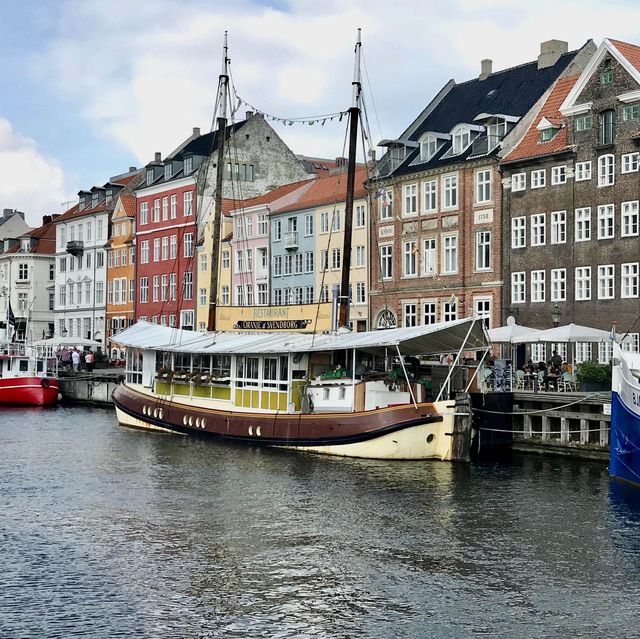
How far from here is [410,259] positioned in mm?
58438

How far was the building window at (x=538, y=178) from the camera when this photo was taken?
50250mm

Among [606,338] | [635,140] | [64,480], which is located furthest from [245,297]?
[64,480]

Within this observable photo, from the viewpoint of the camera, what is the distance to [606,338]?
38.4m

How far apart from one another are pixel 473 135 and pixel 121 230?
42.2m

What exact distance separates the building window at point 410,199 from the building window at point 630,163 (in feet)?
45.7

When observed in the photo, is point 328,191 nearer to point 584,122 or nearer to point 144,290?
point 584,122

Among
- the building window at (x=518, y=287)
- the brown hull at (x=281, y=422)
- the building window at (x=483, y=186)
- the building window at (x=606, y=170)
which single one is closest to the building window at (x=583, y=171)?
the building window at (x=606, y=170)


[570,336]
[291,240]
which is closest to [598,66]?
[570,336]

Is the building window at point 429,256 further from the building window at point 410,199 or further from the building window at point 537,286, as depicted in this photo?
the building window at point 537,286

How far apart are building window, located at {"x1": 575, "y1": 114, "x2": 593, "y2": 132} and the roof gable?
286 millimetres

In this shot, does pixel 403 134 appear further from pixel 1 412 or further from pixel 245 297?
pixel 1 412

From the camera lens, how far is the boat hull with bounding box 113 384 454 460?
112 ft

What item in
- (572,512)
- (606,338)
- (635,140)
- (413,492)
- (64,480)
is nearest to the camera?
(572,512)

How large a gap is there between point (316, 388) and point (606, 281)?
16.2 meters
